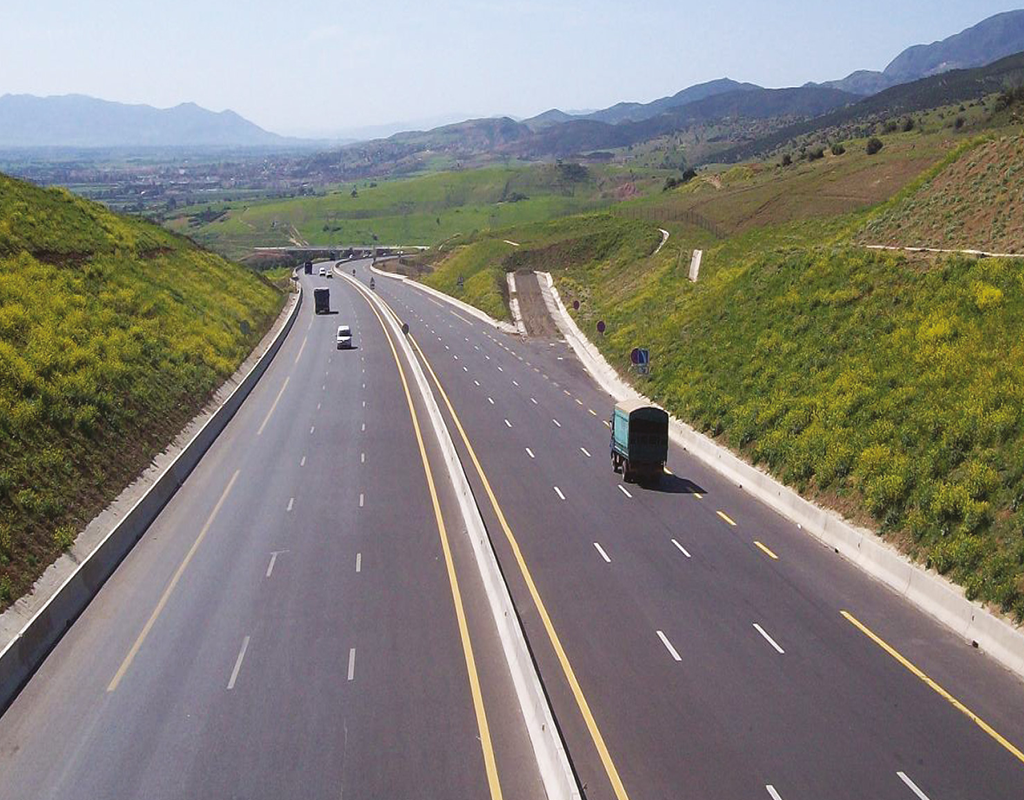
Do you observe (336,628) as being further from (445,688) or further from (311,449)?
(311,449)

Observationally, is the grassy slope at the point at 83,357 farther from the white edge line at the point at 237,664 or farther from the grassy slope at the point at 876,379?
the grassy slope at the point at 876,379

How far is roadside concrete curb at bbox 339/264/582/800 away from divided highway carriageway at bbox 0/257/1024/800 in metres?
0.39

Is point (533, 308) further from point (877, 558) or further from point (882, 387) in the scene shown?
point (877, 558)

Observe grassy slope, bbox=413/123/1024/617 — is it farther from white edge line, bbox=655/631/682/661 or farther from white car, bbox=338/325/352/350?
white car, bbox=338/325/352/350

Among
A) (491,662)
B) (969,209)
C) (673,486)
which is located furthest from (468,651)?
(969,209)

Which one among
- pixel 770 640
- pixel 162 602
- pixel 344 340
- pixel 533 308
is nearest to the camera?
pixel 770 640

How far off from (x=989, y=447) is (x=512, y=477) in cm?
1713

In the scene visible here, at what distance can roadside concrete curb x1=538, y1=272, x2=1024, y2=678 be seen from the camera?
21062 millimetres

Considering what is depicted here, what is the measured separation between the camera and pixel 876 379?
116 ft

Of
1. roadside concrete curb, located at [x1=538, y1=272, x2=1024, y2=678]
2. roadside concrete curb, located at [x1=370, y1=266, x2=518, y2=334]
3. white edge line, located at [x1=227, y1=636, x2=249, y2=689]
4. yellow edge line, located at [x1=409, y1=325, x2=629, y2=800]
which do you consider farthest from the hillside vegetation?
white edge line, located at [x1=227, y1=636, x2=249, y2=689]

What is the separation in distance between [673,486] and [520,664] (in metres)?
17.5

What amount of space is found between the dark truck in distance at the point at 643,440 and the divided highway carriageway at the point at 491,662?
804 millimetres

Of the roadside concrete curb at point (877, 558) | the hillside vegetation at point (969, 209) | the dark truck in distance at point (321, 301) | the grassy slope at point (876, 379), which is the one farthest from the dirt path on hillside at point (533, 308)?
the roadside concrete curb at point (877, 558)

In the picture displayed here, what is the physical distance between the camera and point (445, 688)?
19594mm
